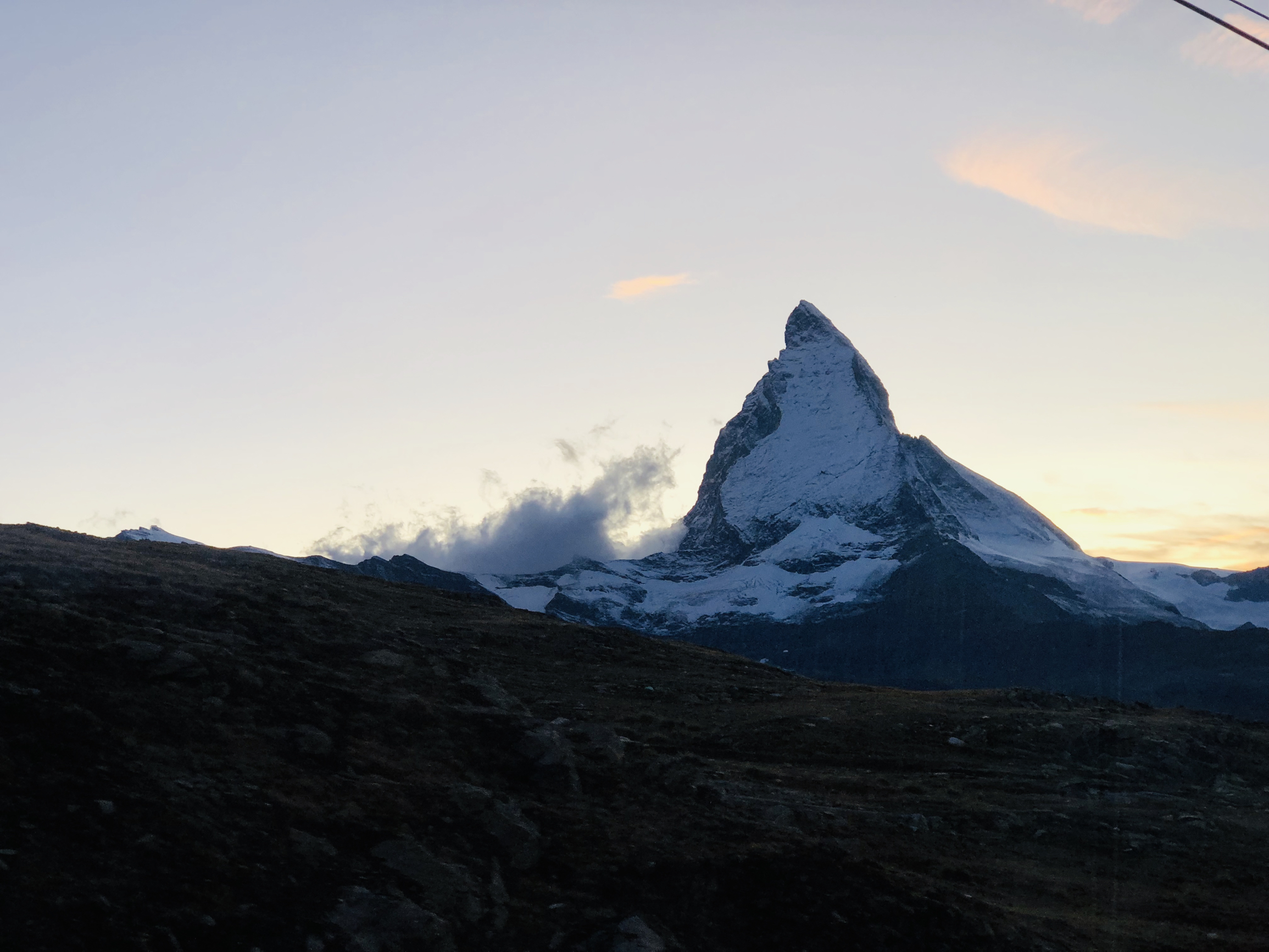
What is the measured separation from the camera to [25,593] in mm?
28000

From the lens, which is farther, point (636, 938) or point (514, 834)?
point (514, 834)

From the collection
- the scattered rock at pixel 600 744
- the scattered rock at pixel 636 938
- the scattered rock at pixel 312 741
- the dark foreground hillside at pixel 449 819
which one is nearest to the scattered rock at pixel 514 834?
the dark foreground hillside at pixel 449 819

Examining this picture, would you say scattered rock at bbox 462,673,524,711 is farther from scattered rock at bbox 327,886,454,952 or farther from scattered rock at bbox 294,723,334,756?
scattered rock at bbox 327,886,454,952

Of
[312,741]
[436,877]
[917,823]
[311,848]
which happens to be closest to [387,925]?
[436,877]

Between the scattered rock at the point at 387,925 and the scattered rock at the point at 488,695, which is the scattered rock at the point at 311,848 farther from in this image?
the scattered rock at the point at 488,695

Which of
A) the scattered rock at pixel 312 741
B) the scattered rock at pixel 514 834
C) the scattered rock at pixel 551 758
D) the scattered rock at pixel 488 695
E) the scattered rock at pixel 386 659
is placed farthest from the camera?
the scattered rock at pixel 386 659

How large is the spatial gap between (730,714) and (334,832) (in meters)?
28.8

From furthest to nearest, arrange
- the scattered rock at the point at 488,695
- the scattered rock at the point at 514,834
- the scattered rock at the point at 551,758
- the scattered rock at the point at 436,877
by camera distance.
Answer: the scattered rock at the point at 488,695 → the scattered rock at the point at 551,758 → the scattered rock at the point at 514,834 → the scattered rock at the point at 436,877

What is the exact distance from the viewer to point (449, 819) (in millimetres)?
22875

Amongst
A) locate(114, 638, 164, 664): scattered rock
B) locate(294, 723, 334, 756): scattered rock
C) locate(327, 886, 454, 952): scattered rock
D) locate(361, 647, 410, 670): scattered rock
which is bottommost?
locate(327, 886, 454, 952): scattered rock

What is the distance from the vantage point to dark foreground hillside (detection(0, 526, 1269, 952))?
1867 cm

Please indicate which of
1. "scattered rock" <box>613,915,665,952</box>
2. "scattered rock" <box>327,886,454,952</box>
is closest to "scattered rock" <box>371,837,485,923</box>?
"scattered rock" <box>327,886,454,952</box>

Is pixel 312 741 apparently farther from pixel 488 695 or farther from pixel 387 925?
pixel 488 695

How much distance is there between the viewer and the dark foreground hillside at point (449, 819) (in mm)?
18672
